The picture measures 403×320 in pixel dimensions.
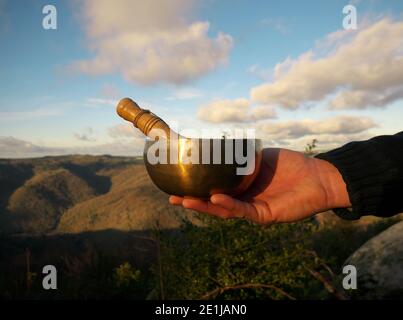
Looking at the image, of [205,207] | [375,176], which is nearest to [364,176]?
[375,176]

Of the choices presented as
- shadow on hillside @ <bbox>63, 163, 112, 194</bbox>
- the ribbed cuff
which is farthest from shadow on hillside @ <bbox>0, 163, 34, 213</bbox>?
the ribbed cuff

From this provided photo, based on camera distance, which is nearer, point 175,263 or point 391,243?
point 175,263

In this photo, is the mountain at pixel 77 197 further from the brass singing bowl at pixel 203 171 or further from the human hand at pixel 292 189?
the brass singing bowl at pixel 203 171

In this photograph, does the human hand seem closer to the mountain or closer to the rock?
the rock

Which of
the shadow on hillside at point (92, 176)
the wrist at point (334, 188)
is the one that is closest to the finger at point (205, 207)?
the wrist at point (334, 188)

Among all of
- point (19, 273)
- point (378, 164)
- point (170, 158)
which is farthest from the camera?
point (19, 273)

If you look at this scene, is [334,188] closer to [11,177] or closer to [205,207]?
[205,207]

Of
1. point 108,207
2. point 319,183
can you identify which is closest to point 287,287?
point 319,183
